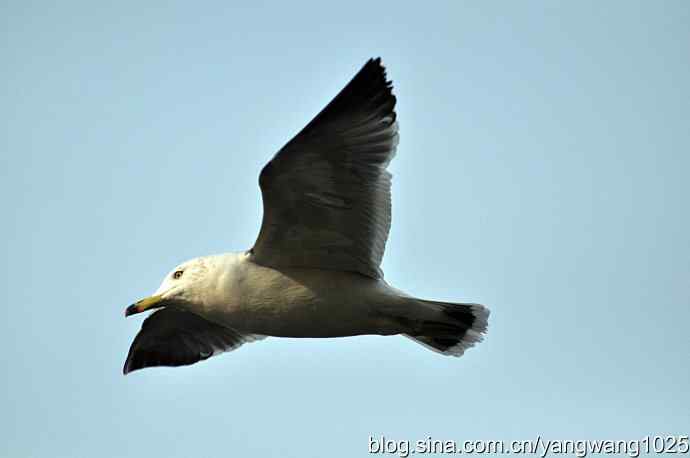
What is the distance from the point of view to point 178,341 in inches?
496

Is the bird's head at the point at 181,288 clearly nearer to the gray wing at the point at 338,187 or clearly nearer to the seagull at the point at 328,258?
the seagull at the point at 328,258

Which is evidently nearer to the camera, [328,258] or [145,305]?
[328,258]

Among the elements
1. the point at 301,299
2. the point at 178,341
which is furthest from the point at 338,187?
the point at 178,341

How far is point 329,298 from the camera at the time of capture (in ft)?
33.1

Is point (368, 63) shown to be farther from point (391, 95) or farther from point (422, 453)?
point (422, 453)

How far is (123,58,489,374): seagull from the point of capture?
30.7ft

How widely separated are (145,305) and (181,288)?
1.32ft

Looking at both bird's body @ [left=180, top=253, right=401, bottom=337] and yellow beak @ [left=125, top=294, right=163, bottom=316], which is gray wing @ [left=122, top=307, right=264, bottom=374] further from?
bird's body @ [left=180, top=253, right=401, bottom=337]

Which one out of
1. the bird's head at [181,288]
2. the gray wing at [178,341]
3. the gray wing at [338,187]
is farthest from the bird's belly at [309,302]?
the gray wing at [178,341]

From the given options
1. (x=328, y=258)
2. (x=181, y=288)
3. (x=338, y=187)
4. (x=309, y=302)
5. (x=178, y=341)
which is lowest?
(x=178, y=341)

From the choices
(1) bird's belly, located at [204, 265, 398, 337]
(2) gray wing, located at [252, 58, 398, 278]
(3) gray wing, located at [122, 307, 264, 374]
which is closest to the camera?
(2) gray wing, located at [252, 58, 398, 278]

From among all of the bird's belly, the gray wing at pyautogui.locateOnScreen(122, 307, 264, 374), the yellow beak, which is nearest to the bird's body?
the bird's belly

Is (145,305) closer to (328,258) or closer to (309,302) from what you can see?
(309,302)

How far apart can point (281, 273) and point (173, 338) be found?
111 inches
